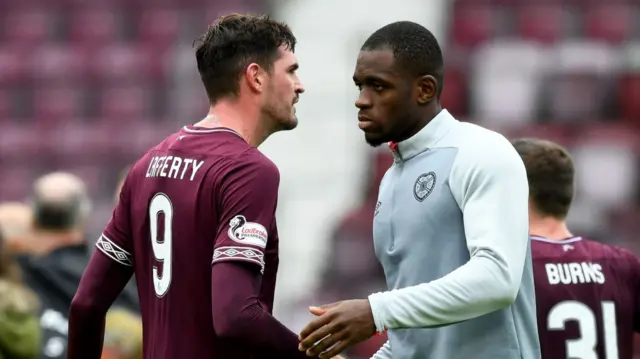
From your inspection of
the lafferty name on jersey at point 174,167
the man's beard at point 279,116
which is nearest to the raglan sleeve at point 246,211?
the lafferty name on jersey at point 174,167

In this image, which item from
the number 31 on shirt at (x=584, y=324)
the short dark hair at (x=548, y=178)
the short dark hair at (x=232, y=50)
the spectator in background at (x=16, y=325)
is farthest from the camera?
the spectator in background at (x=16, y=325)

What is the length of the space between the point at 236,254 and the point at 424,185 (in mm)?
521

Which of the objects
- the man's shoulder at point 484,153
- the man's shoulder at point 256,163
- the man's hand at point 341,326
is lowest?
the man's hand at point 341,326

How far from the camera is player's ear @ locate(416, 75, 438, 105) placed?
3.47 metres

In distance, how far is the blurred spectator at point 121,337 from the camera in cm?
533

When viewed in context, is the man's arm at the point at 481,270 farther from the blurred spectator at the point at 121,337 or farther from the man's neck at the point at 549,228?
the blurred spectator at the point at 121,337

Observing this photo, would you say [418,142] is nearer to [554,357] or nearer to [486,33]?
[554,357]

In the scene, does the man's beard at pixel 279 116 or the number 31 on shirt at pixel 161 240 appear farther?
the man's beard at pixel 279 116

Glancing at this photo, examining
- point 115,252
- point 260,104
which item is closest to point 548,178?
point 260,104

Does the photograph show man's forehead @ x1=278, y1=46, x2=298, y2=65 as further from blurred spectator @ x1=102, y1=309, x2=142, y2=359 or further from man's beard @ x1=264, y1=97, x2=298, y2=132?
blurred spectator @ x1=102, y1=309, x2=142, y2=359

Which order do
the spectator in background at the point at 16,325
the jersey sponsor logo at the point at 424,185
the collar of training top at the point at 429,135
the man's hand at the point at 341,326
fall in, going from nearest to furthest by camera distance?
1. the man's hand at the point at 341,326
2. the jersey sponsor logo at the point at 424,185
3. the collar of training top at the point at 429,135
4. the spectator in background at the point at 16,325

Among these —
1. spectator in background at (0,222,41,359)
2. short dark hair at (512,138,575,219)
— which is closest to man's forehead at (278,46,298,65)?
short dark hair at (512,138,575,219)

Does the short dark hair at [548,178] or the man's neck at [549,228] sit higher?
the short dark hair at [548,178]

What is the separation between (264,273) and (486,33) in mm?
10429
